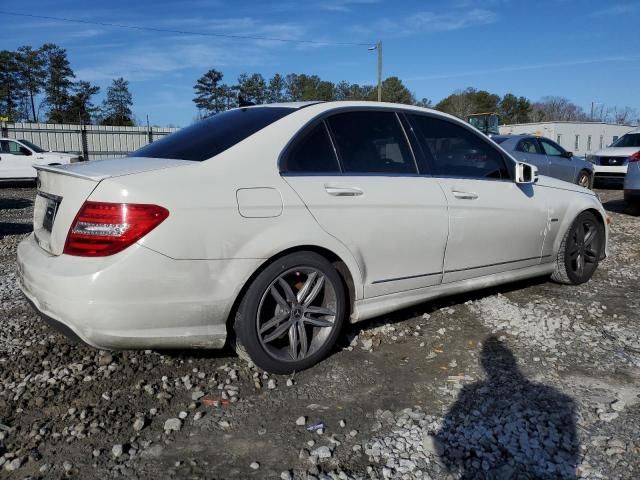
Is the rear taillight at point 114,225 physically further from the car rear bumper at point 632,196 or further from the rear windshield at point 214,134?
the car rear bumper at point 632,196

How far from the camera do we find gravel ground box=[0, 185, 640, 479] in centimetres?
229

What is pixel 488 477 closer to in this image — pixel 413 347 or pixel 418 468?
pixel 418 468

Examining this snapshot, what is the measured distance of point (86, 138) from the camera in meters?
28.2


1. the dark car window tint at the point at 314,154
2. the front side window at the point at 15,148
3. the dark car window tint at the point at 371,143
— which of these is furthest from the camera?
the front side window at the point at 15,148

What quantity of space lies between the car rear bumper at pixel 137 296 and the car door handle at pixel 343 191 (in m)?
0.68

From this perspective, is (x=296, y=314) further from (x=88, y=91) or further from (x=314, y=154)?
(x=88, y=91)

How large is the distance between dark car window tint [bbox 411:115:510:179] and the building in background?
25394mm

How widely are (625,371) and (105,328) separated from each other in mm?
3002

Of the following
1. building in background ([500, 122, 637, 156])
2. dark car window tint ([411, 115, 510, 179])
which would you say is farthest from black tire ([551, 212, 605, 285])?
building in background ([500, 122, 637, 156])

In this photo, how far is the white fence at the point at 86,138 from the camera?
90.5ft

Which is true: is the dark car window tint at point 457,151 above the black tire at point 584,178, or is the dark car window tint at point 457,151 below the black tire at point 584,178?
above

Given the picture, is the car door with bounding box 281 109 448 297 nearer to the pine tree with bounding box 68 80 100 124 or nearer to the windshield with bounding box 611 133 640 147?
the windshield with bounding box 611 133 640 147

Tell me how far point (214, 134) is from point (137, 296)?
1.21m

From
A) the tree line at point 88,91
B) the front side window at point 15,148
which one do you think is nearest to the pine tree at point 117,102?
the tree line at point 88,91
